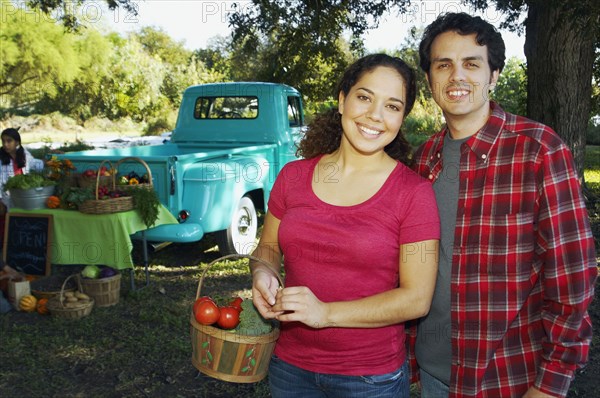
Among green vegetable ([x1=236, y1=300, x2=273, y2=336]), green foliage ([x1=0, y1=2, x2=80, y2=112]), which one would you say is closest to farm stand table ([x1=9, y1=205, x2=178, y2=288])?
green vegetable ([x1=236, y1=300, x2=273, y2=336])

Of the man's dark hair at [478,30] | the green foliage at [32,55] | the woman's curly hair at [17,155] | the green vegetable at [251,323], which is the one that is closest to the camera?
the man's dark hair at [478,30]

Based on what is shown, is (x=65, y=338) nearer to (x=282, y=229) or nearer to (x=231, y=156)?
Result: (x=231, y=156)

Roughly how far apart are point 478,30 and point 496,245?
2.35 feet

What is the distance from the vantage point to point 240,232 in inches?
267

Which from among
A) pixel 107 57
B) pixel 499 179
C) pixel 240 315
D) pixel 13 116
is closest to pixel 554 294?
pixel 499 179

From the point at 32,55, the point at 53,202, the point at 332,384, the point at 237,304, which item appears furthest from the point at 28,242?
the point at 32,55

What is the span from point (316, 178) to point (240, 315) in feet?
2.02

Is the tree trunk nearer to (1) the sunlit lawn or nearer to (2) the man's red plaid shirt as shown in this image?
(1) the sunlit lawn

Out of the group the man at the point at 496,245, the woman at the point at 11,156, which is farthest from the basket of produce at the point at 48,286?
the man at the point at 496,245

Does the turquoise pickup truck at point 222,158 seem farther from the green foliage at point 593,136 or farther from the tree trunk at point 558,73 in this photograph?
the green foliage at point 593,136

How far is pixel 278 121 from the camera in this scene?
296 inches

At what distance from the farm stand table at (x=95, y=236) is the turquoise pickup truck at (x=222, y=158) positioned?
341 millimetres

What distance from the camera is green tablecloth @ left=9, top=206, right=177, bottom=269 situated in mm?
5070

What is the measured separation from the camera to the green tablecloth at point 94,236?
5070mm
